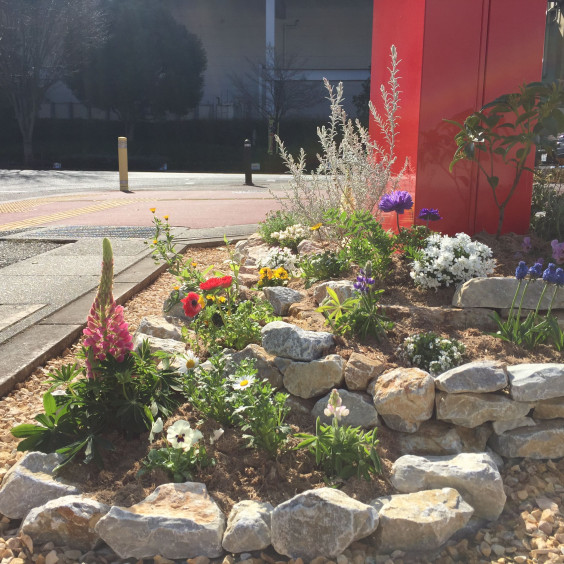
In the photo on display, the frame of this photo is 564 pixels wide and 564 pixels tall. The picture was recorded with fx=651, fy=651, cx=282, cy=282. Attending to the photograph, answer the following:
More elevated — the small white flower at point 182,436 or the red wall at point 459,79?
the red wall at point 459,79

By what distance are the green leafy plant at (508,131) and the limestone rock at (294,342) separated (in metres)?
1.93

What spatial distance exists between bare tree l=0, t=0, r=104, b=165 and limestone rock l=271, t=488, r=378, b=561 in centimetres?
2723

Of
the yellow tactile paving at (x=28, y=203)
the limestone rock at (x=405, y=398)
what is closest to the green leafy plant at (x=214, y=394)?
the limestone rock at (x=405, y=398)

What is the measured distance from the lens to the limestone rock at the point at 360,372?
290 cm

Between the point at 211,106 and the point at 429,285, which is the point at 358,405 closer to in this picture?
the point at 429,285

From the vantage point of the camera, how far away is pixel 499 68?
4.44m

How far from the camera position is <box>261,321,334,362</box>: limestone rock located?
297 cm

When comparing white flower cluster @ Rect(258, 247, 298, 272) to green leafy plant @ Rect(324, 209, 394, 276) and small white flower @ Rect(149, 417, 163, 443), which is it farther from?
small white flower @ Rect(149, 417, 163, 443)

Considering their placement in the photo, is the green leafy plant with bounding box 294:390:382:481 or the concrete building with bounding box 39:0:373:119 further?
the concrete building with bounding box 39:0:373:119

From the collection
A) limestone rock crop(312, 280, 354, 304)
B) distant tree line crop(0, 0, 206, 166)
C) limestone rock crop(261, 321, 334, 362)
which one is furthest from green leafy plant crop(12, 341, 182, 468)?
distant tree line crop(0, 0, 206, 166)

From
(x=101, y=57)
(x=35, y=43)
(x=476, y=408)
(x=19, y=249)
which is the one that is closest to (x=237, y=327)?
(x=476, y=408)

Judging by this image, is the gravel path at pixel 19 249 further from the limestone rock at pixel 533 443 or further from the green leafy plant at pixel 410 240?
the limestone rock at pixel 533 443

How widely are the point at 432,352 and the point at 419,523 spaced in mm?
978

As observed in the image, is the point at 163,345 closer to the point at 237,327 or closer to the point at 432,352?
the point at 237,327
